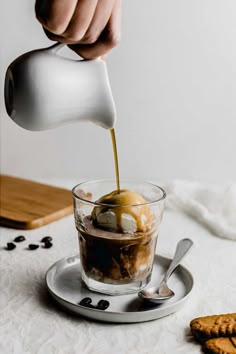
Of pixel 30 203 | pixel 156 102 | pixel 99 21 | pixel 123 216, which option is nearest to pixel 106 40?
pixel 99 21

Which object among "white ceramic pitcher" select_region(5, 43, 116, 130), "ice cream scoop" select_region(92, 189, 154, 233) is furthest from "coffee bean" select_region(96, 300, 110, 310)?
"white ceramic pitcher" select_region(5, 43, 116, 130)

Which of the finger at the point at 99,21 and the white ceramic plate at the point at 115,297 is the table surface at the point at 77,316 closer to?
the white ceramic plate at the point at 115,297

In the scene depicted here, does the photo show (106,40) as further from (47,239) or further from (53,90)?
(47,239)

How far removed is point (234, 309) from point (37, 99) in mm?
465

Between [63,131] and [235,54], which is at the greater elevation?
[235,54]

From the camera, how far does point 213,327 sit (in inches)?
36.4

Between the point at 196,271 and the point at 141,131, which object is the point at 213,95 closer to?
the point at 141,131

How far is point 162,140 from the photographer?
1.89m

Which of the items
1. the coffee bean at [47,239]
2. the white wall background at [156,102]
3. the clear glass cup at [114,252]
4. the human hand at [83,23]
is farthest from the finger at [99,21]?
the white wall background at [156,102]

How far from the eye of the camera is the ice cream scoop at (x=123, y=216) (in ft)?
3.39

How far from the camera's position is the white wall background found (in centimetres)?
177

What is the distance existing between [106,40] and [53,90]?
114mm

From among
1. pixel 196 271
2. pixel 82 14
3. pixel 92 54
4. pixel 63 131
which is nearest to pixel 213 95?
pixel 63 131

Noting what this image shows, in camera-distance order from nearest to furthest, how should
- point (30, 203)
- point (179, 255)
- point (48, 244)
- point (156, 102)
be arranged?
point (179, 255) < point (48, 244) < point (30, 203) < point (156, 102)
